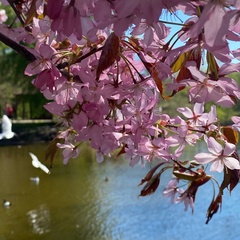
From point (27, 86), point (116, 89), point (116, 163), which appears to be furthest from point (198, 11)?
point (27, 86)

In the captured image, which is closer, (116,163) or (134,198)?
(134,198)

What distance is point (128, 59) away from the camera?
2.28 feet

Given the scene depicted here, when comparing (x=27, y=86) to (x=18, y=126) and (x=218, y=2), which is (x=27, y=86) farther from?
(x=218, y=2)

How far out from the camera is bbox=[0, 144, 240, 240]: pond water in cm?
625

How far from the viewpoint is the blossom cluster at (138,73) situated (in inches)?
17.4

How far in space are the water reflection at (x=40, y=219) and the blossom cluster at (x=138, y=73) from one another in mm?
5842

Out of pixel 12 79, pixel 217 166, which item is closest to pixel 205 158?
pixel 217 166

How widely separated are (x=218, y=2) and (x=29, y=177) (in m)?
9.99

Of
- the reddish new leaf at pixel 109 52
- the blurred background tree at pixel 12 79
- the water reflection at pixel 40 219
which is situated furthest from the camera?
the blurred background tree at pixel 12 79

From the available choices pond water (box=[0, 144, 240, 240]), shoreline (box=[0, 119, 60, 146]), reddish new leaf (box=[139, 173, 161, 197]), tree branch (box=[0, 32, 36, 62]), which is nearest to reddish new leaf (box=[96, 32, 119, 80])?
tree branch (box=[0, 32, 36, 62])

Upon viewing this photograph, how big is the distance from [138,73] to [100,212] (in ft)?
21.8

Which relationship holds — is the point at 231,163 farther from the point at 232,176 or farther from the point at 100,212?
the point at 100,212

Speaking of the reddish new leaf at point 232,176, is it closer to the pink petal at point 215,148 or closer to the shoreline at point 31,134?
the pink petal at point 215,148

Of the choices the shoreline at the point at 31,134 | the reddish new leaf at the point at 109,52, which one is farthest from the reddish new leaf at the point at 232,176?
the shoreline at the point at 31,134
